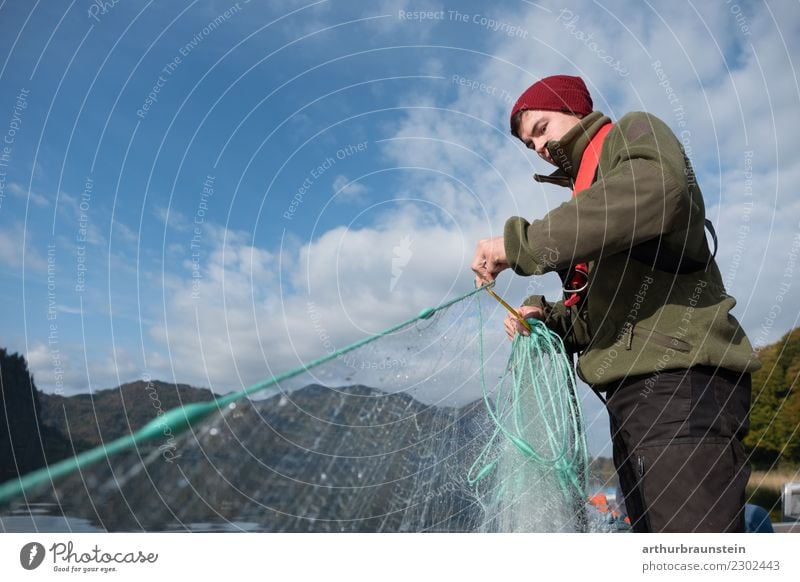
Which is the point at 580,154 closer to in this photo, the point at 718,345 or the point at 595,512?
the point at 718,345

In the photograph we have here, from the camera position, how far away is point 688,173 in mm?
2582

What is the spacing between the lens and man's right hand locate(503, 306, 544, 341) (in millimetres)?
3459

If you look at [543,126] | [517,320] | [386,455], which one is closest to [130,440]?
[386,455]

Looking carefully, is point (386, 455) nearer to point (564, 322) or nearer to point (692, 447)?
point (564, 322)

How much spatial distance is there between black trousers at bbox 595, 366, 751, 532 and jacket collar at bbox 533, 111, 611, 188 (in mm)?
1118

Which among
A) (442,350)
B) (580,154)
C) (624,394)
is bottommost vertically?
(624,394)

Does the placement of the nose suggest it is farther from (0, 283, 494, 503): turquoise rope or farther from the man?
(0, 283, 494, 503): turquoise rope

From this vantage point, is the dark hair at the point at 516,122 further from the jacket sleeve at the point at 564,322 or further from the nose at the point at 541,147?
the jacket sleeve at the point at 564,322

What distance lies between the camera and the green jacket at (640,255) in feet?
7.73

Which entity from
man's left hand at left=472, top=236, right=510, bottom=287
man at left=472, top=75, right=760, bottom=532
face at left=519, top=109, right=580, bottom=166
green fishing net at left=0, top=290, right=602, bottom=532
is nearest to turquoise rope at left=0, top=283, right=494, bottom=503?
green fishing net at left=0, top=290, right=602, bottom=532

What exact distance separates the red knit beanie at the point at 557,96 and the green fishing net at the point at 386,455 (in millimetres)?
1029

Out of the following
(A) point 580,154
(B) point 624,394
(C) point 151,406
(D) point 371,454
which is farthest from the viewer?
(D) point 371,454
